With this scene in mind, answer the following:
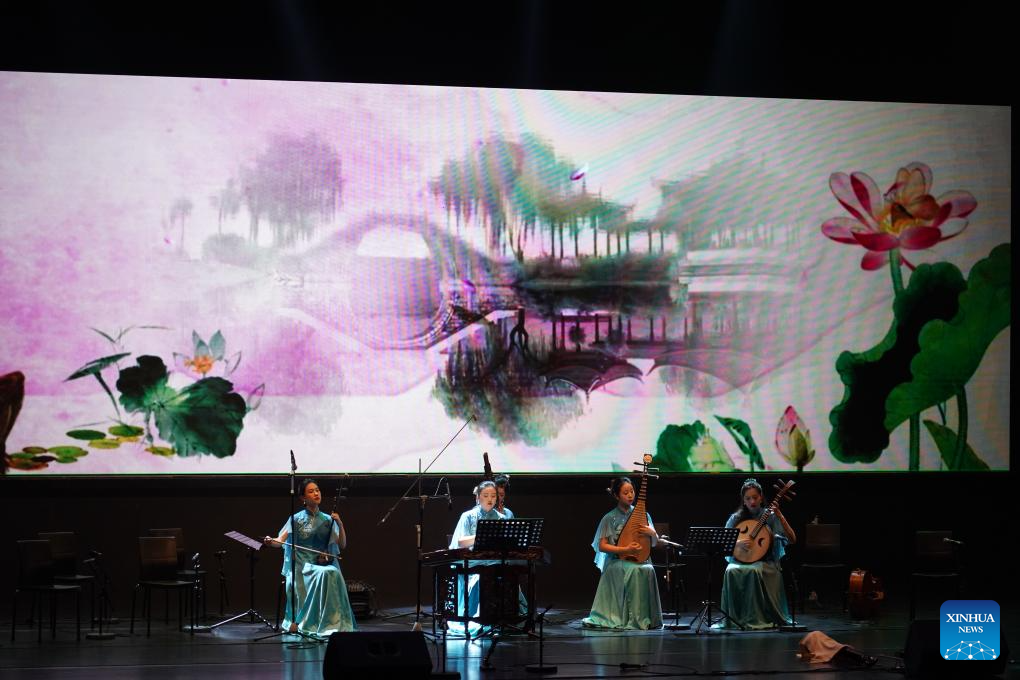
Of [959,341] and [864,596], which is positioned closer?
[864,596]

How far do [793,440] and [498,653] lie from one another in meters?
3.61

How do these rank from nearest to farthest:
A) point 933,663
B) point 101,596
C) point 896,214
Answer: point 933,663 < point 101,596 < point 896,214

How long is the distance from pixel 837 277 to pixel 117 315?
5.77 meters

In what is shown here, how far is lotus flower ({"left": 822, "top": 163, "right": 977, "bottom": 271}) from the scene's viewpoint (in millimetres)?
10984

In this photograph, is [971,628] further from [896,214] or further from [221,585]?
[221,585]

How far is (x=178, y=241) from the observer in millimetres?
10109

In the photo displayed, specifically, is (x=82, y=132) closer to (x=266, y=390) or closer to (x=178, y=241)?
(x=178, y=241)

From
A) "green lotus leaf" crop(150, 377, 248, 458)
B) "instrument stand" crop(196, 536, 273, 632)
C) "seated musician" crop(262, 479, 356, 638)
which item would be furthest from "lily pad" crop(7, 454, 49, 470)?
"seated musician" crop(262, 479, 356, 638)

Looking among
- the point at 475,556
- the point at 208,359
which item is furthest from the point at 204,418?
the point at 475,556

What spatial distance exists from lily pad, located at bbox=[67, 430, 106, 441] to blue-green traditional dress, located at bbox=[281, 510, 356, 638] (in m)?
1.80

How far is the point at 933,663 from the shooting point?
7.05 m

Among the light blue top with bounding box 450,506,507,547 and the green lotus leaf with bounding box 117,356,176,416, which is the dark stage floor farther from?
the green lotus leaf with bounding box 117,356,176,416

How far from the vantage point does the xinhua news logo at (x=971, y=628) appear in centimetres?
644

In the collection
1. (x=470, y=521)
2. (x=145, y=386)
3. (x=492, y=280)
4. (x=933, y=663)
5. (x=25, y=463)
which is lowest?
(x=933, y=663)
